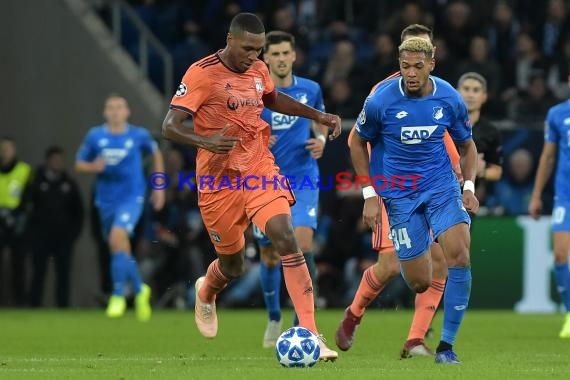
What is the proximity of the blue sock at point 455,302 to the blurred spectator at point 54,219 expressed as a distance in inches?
409

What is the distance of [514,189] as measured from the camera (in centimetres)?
1880

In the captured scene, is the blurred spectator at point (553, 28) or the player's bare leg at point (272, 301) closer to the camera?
the player's bare leg at point (272, 301)

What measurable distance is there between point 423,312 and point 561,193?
3352mm

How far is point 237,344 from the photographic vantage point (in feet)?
39.8

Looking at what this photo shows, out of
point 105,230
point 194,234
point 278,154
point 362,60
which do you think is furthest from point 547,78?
point 278,154

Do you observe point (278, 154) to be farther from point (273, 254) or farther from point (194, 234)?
point (194, 234)

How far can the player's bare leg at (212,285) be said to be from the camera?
10.6 m

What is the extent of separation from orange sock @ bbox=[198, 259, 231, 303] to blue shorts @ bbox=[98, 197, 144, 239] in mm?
5439

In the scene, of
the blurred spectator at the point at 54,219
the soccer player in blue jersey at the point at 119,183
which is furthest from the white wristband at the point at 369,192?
the blurred spectator at the point at 54,219

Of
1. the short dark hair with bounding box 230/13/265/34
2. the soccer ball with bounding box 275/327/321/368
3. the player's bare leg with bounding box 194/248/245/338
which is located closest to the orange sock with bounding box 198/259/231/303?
the player's bare leg with bounding box 194/248/245/338

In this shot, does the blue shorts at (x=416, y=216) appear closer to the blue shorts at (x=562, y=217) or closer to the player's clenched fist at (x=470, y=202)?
the player's clenched fist at (x=470, y=202)

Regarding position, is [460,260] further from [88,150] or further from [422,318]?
[88,150]

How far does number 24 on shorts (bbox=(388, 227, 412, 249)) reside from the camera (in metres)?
9.99

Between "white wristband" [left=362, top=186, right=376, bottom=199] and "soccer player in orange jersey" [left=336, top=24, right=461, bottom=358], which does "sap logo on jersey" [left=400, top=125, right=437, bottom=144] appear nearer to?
"white wristband" [left=362, top=186, right=376, bottom=199]
